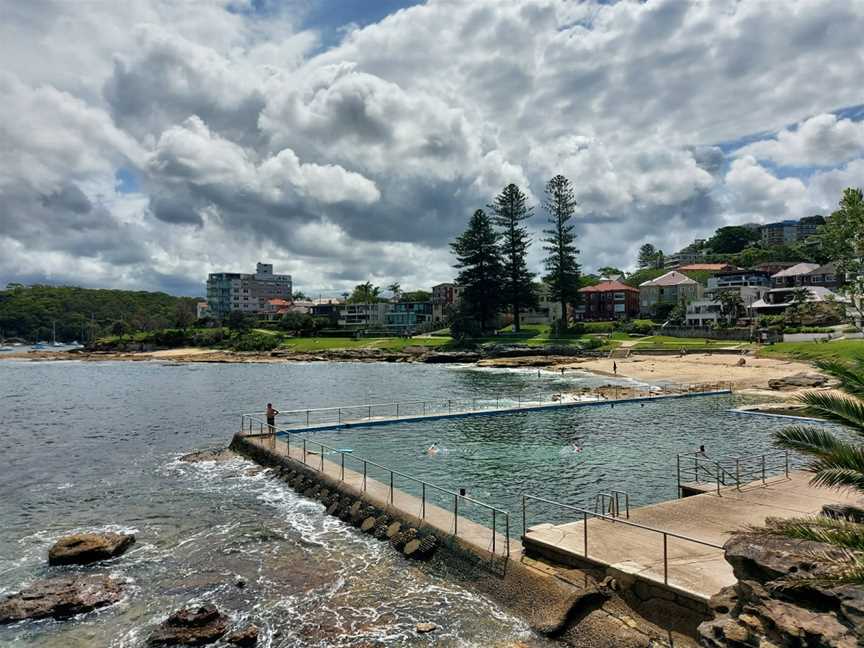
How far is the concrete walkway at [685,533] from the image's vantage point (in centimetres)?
1130

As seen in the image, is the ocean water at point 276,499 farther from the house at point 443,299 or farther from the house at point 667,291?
the house at point 443,299

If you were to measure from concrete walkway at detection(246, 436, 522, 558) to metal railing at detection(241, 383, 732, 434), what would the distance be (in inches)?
256

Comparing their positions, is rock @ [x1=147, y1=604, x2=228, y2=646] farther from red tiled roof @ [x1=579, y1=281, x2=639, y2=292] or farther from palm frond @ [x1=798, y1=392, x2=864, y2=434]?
red tiled roof @ [x1=579, y1=281, x2=639, y2=292]

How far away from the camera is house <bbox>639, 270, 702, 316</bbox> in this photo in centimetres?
11944

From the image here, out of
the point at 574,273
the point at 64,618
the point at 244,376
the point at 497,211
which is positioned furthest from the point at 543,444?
the point at 497,211

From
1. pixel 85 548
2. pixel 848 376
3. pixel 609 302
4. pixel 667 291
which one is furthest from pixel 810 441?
pixel 609 302

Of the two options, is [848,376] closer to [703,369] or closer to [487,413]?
[487,413]

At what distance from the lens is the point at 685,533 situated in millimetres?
13773

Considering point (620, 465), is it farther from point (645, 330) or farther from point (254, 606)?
point (645, 330)

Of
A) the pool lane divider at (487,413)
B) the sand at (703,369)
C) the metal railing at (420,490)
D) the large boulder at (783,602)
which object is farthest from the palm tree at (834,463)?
the sand at (703,369)

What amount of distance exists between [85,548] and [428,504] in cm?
991

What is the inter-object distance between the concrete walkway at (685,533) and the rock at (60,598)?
10283 mm

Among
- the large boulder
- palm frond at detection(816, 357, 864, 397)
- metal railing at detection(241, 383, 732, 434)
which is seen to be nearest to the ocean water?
metal railing at detection(241, 383, 732, 434)

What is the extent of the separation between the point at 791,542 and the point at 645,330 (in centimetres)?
9533
